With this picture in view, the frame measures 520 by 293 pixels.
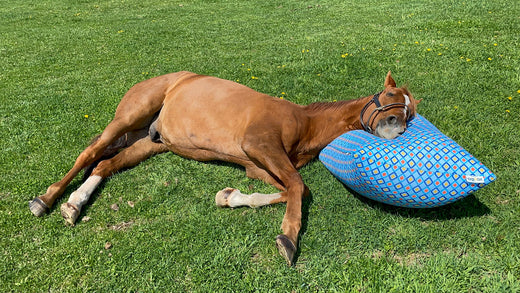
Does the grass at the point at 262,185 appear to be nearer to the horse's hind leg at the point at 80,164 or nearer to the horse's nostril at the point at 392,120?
the horse's hind leg at the point at 80,164

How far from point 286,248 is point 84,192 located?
8.23ft

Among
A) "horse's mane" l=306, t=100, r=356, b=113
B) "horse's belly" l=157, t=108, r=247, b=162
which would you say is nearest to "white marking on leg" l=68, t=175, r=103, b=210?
"horse's belly" l=157, t=108, r=247, b=162

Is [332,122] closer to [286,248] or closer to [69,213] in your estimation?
[286,248]

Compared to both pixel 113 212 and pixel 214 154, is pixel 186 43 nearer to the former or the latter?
pixel 214 154

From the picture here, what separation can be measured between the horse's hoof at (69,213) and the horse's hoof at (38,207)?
296 millimetres

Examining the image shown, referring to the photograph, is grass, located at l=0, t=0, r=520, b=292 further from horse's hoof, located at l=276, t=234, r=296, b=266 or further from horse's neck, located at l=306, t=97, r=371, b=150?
horse's neck, located at l=306, t=97, r=371, b=150

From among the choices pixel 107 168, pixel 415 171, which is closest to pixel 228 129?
pixel 107 168

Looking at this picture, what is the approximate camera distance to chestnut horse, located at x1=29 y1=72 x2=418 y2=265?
403 cm

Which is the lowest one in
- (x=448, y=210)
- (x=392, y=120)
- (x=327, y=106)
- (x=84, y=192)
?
(x=448, y=210)

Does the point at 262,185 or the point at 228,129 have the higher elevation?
the point at 228,129

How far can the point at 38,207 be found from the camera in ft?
12.8

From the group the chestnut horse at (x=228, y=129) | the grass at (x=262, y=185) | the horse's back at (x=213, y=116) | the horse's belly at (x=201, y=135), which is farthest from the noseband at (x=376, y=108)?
the horse's belly at (x=201, y=135)

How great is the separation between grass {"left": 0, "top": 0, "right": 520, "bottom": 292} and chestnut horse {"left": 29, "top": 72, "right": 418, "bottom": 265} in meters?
0.19

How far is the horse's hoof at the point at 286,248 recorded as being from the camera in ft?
10.2
